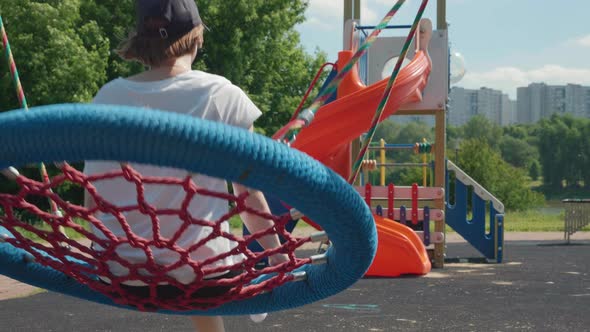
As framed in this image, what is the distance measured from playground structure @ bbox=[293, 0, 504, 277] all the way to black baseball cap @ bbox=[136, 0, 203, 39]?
295 inches

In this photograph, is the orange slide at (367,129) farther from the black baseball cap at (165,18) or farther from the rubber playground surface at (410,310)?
the black baseball cap at (165,18)

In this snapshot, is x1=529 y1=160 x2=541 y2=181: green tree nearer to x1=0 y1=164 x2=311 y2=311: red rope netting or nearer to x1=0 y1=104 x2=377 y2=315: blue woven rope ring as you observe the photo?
x1=0 y1=164 x2=311 y2=311: red rope netting

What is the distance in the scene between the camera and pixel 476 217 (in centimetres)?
1250

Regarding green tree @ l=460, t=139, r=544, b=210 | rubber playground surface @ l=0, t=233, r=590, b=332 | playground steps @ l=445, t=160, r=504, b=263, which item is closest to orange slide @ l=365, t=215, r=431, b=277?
rubber playground surface @ l=0, t=233, r=590, b=332

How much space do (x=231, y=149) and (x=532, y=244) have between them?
17.0 m

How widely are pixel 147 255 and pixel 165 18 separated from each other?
1.99ft

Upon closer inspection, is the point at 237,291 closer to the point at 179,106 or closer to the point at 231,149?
the point at 179,106

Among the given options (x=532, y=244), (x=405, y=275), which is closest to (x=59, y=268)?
(x=405, y=275)

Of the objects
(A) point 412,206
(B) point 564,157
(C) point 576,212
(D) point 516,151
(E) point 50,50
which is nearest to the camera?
(A) point 412,206

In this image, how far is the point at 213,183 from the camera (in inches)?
76.2

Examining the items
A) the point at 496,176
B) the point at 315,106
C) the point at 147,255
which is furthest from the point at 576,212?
the point at 496,176

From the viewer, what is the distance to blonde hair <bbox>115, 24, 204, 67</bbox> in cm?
204

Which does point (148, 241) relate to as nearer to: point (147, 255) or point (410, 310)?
point (147, 255)

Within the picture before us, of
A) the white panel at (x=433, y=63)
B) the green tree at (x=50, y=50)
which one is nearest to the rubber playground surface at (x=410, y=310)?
the white panel at (x=433, y=63)
